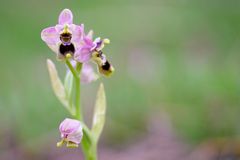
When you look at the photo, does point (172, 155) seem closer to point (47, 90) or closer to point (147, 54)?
point (47, 90)

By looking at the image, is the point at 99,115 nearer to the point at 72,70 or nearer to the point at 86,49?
the point at 72,70

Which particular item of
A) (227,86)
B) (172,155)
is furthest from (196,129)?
(227,86)

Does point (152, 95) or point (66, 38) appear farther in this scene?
point (152, 95)

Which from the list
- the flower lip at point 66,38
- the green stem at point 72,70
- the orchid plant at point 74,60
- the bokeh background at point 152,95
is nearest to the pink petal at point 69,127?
the orchid plant at point 74,60

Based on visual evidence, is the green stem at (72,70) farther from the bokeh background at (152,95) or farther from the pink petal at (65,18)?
the bokeh background at (152,95)

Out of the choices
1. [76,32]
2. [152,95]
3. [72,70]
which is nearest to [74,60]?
[72,70]

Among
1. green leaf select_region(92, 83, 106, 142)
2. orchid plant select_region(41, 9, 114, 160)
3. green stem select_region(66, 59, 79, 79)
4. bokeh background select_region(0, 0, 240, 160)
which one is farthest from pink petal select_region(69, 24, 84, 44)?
bokeh background select_region(0, 0, 240, 160)
